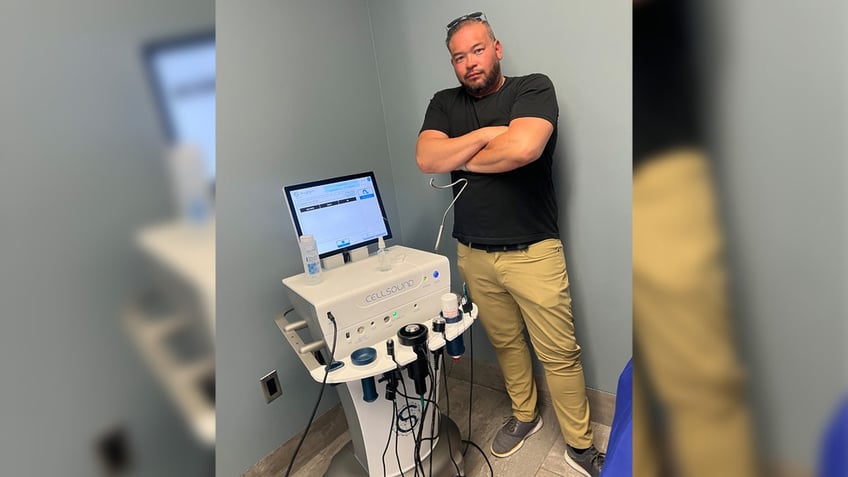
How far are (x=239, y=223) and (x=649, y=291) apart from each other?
154 cm

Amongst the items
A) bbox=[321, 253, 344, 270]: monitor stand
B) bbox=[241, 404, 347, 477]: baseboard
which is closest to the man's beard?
bbox=[321, 253, 344, 270]: monitor stand

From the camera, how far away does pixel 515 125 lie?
1.33 meters

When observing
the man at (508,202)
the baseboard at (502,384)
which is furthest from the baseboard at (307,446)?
the man at (508,202)

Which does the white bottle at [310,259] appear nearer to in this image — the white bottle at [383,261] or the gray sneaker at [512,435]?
the white bottle at [383,261]

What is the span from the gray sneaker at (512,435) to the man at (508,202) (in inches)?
7.5

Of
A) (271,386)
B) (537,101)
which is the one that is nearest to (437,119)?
(537,101)

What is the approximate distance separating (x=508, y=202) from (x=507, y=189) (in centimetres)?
5

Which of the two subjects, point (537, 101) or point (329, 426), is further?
point (329, 426)

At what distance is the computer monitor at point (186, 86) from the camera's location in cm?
24

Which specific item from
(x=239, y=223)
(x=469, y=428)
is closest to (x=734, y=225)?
(x=239, y=223)

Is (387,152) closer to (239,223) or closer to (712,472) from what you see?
(239,223)

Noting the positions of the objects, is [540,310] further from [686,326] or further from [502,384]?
[686,326]

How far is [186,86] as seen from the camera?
26 cm

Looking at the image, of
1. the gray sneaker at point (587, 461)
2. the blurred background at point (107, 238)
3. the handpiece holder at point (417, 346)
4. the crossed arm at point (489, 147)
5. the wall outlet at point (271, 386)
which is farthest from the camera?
the wall outlet at point (271, 386)
